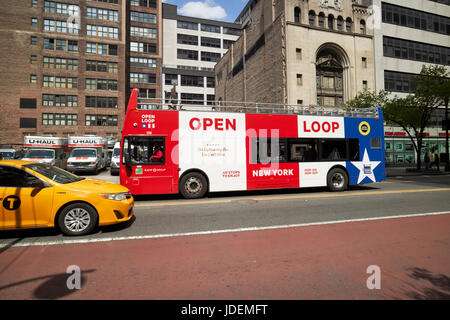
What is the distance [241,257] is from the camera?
4.16m

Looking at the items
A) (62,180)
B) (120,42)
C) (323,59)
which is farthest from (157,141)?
(120,42)

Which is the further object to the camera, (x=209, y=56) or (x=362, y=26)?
(x=209, y=56)

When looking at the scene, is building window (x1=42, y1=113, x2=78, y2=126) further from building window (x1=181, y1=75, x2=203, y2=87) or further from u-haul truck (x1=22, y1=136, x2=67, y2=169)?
u-haul truck (x1=22, y1=136, x2=67, y2=169)

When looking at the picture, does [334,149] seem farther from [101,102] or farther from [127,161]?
[101,102]

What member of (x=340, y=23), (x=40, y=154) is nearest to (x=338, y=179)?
(x=40, y=154)

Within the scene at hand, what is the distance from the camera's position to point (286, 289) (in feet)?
10.3

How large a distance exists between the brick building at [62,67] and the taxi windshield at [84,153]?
1043 inches

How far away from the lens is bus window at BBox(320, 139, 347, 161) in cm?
1166

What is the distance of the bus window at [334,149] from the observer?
459 inches

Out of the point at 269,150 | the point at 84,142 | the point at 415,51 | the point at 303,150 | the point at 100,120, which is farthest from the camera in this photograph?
the point at 100,120

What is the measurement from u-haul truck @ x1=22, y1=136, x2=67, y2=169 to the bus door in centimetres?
1446

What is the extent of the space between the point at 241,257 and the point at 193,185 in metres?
6.05

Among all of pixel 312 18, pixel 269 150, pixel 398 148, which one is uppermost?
pixel 312 18
